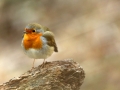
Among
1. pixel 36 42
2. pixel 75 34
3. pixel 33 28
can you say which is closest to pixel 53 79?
pixel 36 42

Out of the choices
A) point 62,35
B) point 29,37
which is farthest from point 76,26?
point 29,37

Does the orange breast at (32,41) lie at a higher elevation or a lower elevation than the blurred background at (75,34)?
lower

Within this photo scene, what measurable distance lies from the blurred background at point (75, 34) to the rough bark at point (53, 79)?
296cm

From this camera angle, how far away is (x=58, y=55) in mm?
7684

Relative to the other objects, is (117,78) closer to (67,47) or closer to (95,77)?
→ (95,77)

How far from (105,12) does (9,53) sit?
2.70 m

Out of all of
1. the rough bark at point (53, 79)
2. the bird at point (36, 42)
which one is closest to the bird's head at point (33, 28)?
the bird at point (36, 42)

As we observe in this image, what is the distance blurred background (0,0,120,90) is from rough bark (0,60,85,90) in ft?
9.71

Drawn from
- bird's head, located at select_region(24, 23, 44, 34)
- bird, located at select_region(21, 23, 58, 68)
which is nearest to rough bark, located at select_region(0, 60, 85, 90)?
bird, located at select_region(21, 23, 58, 68)

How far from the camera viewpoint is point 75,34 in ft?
27.7

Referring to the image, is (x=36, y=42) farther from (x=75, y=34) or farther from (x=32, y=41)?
(x=75, y=34)

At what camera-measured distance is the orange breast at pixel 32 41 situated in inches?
159

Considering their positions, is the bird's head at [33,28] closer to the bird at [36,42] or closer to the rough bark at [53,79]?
the bird at [36,42]

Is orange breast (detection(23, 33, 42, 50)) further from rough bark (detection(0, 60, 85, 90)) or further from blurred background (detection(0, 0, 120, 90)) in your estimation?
blurred background (detection(0, 0, 120, 90))
